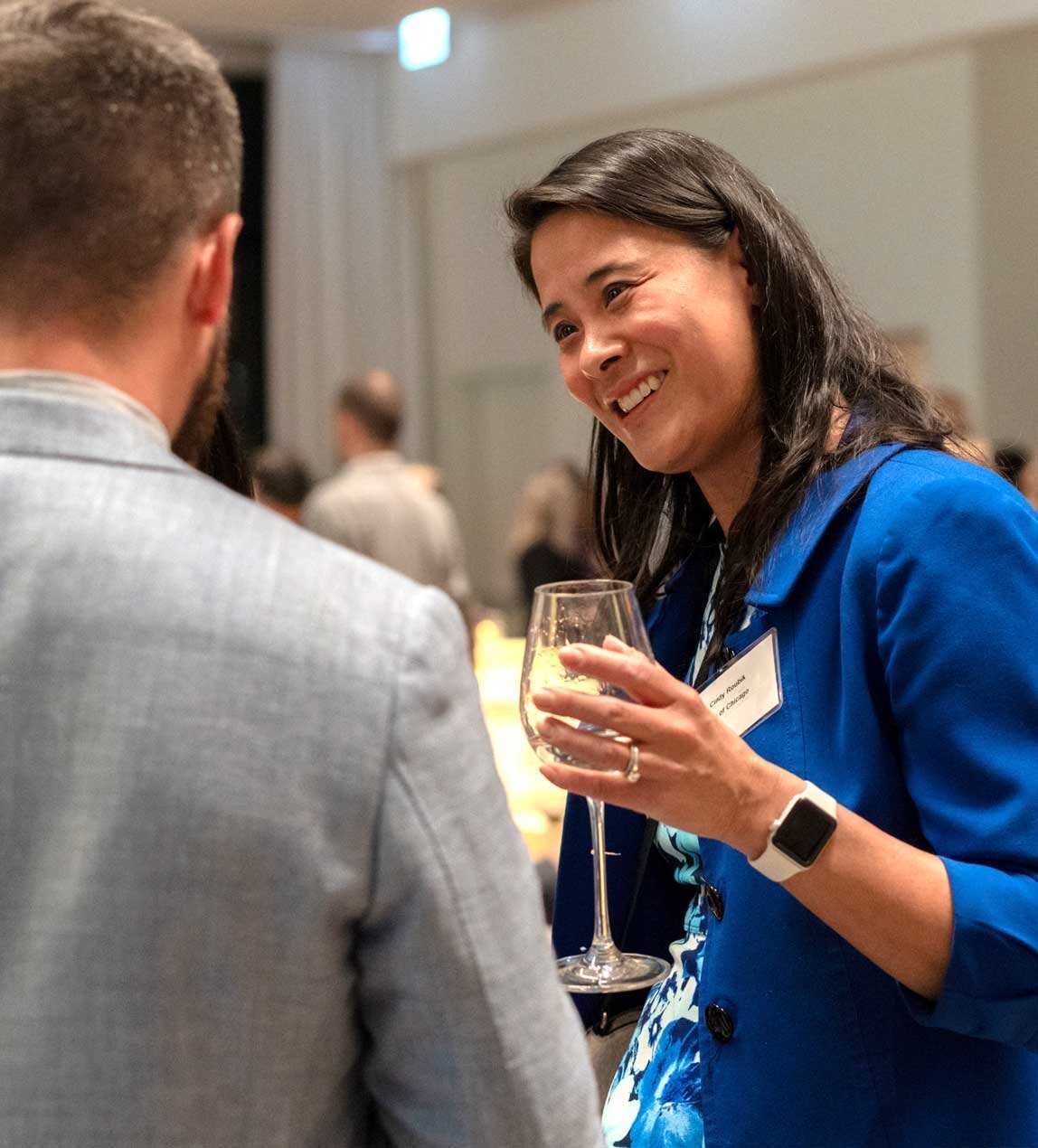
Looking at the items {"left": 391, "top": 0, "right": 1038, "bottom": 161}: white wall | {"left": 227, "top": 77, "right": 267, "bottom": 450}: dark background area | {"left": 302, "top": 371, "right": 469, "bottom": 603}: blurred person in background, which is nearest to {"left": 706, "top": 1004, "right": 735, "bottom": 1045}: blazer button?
{"left": 302, "top": 371, "right": 469, "bottom": 603}: blurred person in background

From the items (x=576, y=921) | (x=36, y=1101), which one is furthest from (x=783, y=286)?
(x=36, y=1101)

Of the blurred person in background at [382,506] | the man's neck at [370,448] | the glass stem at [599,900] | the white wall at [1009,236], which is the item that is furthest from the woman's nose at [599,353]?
the white wall at [1009,236]

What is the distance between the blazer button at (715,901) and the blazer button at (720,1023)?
0.08 metres

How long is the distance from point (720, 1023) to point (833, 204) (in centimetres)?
661

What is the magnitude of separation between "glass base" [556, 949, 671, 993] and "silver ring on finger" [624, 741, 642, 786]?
315 mm

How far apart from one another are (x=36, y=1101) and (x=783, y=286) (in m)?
1.08

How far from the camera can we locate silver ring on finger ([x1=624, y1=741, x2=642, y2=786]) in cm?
112

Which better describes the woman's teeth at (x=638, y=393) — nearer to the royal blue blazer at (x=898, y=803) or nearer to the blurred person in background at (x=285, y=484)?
the royal blue blazer at (x=898, y=803)

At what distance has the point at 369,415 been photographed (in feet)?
19.2

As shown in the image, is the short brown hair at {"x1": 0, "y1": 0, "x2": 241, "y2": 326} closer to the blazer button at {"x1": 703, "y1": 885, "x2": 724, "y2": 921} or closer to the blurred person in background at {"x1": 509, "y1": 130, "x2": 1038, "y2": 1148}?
the blurred person in background at {"x1": 509, "y1": 130, "x2": 1038, "y2": 1148}

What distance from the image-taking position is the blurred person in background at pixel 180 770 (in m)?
0.82

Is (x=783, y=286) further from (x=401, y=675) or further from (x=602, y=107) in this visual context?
(x=602, y=107)

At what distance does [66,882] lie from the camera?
2.69ft

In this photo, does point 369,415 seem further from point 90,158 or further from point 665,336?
point 90,158
